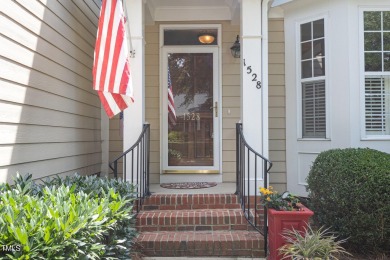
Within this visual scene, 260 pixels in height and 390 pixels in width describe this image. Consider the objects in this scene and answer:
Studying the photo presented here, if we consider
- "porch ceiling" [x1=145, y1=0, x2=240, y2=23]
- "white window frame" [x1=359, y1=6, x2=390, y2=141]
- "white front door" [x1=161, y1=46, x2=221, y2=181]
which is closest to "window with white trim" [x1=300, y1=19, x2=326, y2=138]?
"white window frame" [x1=359, y1=6, x2=390, y2=141]

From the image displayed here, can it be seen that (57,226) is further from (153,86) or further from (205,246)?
(153,86)

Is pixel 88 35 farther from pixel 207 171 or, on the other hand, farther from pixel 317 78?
pixel 317 78

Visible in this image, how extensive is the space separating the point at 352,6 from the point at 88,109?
3621 mm

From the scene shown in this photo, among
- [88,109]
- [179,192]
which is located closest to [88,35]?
[88,109]

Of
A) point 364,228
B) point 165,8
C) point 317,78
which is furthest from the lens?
point 165,8

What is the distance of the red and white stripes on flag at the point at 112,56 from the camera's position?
354cm

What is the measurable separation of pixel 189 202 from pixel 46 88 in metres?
1.98

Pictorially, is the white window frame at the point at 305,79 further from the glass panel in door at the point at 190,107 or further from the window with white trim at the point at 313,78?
the glass panel in door at the point at 190,107

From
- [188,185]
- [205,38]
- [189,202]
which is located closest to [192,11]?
[205,38]

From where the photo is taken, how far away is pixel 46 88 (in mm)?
3361

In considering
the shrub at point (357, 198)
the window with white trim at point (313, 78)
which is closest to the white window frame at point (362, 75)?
the window with white trim at point (313, 78)

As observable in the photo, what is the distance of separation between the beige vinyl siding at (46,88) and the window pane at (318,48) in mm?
3042

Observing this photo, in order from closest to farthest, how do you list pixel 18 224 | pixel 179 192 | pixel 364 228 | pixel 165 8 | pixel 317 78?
pixel 18 224, pixel 364 228, pixel 179 192, pixel 317 78, pixel 165 8

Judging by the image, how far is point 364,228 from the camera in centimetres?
338
